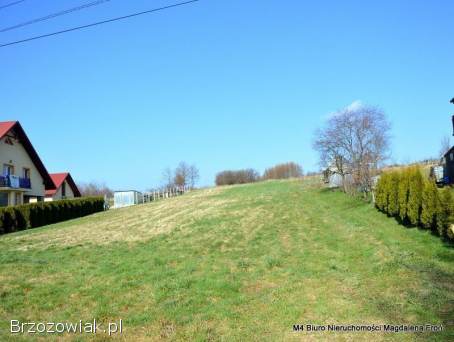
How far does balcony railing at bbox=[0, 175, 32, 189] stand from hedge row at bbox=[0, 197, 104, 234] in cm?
463

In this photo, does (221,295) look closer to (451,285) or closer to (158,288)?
(158,288)

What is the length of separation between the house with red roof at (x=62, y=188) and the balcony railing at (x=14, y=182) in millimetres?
9290

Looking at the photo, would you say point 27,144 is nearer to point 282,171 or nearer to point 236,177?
point 236,177

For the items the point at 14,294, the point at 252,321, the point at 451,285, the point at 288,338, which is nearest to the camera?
the point at 288,338

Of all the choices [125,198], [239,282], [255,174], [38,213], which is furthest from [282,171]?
[239,282]

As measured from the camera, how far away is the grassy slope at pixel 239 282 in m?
5.88

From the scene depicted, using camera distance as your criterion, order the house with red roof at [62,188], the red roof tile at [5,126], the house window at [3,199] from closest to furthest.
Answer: the red roof tile at [5,126], the house window at [3,199], the house with red roof at [62,188]

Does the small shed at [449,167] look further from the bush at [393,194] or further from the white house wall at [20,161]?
the white house wall at [20,161]

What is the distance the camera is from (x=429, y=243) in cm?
998

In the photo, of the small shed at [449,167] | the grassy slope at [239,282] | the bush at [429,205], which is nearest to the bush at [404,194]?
the grassy slope at [239,282]

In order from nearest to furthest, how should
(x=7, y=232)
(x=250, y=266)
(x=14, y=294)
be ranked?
(x=14, y=294) < (x=250, y=266) < (x=7, y=232)

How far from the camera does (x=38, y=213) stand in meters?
27.1

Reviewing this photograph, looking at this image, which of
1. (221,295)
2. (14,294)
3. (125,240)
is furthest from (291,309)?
(125,240)

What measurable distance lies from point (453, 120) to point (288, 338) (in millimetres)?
28058
